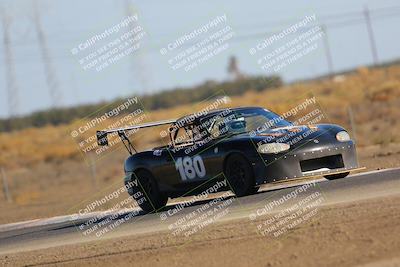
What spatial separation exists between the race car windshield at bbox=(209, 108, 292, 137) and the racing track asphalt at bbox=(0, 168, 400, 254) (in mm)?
1063

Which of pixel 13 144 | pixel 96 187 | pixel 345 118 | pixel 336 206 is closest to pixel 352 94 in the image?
pixel 345 118

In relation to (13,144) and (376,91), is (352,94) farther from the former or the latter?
(13,144)

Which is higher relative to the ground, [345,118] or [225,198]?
[225,198]

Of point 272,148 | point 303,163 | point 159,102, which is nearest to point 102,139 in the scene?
point 272,148

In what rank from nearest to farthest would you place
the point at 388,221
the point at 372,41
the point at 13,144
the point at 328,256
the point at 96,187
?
the point at 328,256 → the point at 388,221 → the point at 96,187 → the point at 13,144 → the point at 372,41

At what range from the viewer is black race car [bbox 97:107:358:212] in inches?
527

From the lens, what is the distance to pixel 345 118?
121 feet

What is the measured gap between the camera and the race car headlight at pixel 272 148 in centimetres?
1333

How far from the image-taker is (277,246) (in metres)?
9.23

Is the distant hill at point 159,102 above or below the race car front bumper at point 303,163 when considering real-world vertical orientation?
below

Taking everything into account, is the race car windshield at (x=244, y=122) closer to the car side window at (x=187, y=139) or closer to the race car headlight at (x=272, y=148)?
the car side window at (x=187, y=139)

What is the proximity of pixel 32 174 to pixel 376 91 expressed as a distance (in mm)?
16872

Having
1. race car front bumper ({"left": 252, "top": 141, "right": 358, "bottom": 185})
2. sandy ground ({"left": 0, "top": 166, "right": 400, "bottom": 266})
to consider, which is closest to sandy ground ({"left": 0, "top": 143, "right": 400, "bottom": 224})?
race car front bumper ({"left": 252, "top": 141, "right": 358, "bottom": 185})

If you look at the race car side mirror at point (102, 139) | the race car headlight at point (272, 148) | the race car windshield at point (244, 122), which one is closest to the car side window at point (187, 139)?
the race car windshield at point (244, 122)
